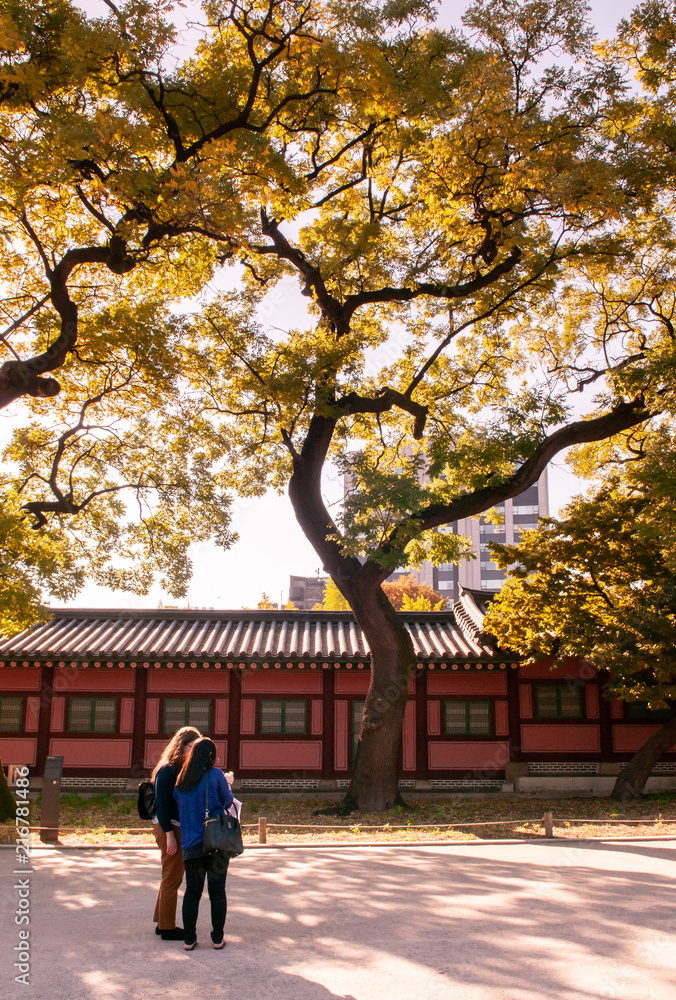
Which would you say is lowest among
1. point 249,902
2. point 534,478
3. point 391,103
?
point 249,902

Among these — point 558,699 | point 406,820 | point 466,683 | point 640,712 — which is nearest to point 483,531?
point 640,712

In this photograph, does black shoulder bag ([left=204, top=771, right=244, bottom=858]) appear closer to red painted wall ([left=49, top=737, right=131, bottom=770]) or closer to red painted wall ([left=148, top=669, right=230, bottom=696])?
red painted wall ([left=148, top=669, right=230, bottom=696])

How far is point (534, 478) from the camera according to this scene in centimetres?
1327

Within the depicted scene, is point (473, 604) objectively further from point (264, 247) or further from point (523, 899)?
point (523, 899)

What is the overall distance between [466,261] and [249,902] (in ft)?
35.6

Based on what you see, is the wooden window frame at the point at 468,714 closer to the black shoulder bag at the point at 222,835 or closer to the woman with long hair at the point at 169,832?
the woman with long hair at the point at 169,832

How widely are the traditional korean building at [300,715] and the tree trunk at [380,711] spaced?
2643mm

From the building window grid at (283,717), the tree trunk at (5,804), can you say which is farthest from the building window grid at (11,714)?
the building window grid at (283,717)

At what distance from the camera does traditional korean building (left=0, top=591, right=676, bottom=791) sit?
16.0 meters

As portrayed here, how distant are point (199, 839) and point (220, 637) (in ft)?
38.9

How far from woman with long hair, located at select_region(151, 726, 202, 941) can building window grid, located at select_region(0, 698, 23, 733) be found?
12325 millimetres

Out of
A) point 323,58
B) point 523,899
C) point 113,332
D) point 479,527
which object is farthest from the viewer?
point 479,527

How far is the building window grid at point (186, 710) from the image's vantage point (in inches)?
648

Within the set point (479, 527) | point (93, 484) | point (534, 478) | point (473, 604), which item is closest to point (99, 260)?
point (93, 484)
